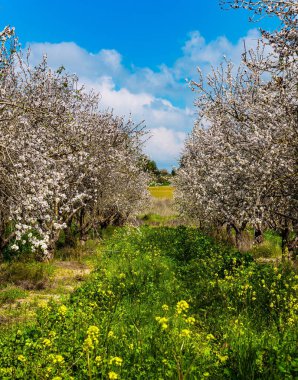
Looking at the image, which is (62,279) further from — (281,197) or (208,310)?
(281,197)

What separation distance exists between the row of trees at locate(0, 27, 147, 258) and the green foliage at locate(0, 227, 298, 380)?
206 cm

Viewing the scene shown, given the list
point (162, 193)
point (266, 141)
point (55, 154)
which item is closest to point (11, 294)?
point (55, 154)

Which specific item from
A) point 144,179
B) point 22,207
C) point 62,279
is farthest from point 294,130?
point 144,179

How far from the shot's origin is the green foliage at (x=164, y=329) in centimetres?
543

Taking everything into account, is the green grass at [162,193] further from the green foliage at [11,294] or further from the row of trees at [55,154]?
the green foliage at [11,294]

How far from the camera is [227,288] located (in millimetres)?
10422

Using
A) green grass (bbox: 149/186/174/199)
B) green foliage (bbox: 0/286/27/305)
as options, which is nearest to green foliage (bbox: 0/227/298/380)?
green foliage (bbox: 0/286/27/305)

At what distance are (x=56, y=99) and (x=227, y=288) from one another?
1084cm

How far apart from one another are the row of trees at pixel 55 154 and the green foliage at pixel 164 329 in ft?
6.76

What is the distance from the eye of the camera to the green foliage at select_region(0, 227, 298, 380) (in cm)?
543

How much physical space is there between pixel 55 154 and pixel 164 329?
6281mm

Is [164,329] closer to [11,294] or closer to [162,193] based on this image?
[11,294]

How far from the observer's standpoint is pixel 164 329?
21.5ft

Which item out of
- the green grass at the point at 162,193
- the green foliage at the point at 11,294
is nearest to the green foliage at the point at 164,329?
the green foliage at the point at 11,294
